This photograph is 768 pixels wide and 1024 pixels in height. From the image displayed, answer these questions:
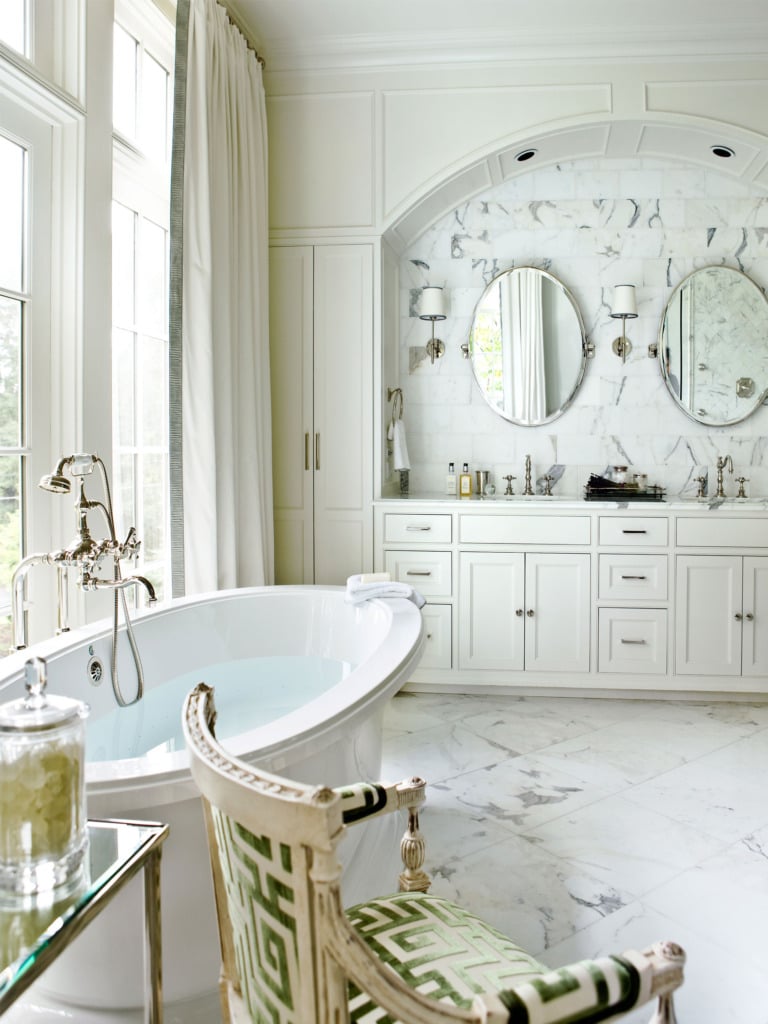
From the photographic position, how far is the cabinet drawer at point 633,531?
12.3 ft

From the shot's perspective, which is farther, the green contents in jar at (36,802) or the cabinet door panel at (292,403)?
the cabinet door panel at (292,403)

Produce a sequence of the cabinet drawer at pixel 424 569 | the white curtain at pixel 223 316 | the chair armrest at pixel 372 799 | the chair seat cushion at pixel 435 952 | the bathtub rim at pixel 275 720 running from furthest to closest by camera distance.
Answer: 1. the cabinet drawer at pixel 424 569
2. the white curtain at pixel 223 316
3. the bathtub rim at pixel 275 720
4. the chair armrest at pixel 372 799
5. the chair seat cushion at pixel 435 952

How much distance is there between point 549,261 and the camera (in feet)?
14.1

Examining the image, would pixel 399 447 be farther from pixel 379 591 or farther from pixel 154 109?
pixel 154 109

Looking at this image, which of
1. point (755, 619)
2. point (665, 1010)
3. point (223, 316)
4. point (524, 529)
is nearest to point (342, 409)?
point (223, 316)

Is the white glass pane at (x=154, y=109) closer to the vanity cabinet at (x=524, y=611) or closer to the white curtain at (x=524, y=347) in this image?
the white curtain at (x=524, y=347)

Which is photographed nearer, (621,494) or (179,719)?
(179,719)

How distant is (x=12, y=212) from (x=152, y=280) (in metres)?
0.88

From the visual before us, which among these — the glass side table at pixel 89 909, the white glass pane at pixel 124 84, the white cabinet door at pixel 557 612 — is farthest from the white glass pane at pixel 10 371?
the white cabinet door at pixel 557 612

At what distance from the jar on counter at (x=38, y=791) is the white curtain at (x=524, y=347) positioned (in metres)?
3.56

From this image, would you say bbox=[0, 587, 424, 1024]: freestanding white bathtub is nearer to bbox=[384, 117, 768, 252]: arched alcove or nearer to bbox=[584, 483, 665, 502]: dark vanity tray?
bbox=[584, 483, 665, 502]: dark vanity tray

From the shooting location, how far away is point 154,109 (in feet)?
10.3

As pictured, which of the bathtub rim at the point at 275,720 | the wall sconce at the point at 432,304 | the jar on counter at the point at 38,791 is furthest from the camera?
the wall sconce at the point at 432,304

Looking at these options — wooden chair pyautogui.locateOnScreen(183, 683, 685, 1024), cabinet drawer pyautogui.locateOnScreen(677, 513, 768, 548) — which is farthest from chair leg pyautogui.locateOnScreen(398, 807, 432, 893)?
cabinet drawer pyautogui.locateOnScreen(677, 513, 768, 548)
